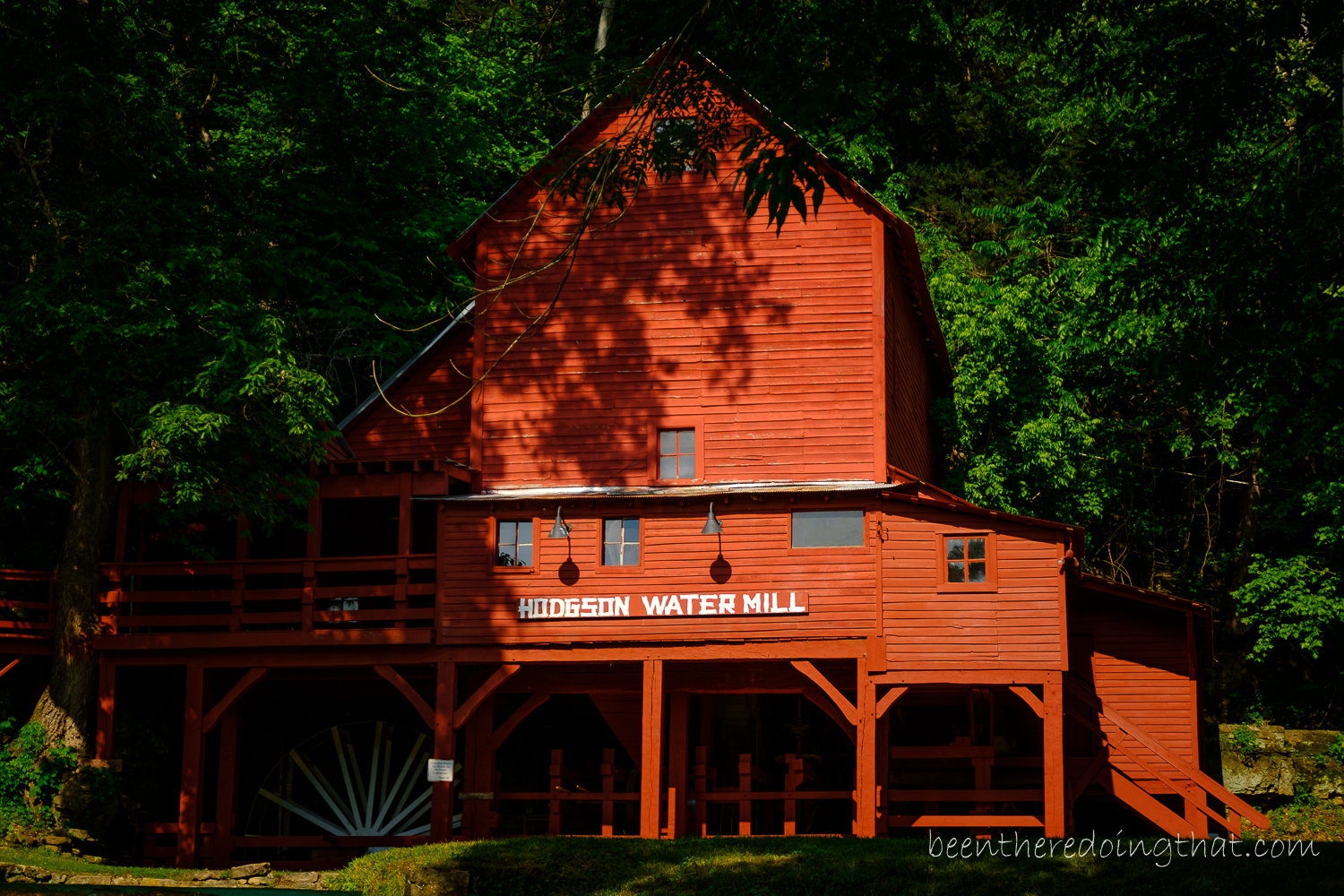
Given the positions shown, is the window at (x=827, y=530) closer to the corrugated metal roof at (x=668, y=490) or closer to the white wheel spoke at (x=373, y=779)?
the corrugated metal roof at (x=668, y=490)

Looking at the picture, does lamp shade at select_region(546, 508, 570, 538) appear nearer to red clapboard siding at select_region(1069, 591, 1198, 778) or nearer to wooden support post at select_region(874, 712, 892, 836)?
wooden support post at select_region(874, 712, 892, 836)

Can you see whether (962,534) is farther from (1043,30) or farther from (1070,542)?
(1043,30)

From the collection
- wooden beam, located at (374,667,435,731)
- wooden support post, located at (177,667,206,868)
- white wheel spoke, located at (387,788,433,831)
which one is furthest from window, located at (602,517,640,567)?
wooden support post, located at (177,667,206,868)

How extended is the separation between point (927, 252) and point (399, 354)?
12.2 m

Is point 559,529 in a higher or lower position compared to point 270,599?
higher

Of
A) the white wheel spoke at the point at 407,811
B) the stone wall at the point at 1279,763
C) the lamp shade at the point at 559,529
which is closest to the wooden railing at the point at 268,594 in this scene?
the lamp shade at the point at 559,529

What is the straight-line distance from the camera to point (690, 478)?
23469mm

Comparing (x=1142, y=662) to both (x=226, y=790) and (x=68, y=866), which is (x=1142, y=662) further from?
(x=68, y=866)

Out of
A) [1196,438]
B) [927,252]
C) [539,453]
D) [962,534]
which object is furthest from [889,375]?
[1196,438]

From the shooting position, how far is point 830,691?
21.9m

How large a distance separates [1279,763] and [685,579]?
47.3ft

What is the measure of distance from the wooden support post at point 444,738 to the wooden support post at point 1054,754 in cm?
916

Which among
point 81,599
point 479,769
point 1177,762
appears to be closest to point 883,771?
point 1177,762

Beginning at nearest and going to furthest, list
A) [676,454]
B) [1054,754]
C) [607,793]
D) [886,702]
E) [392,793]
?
[1054,754]
[886,702]
[607,793]
[676,454]
[392,793]
